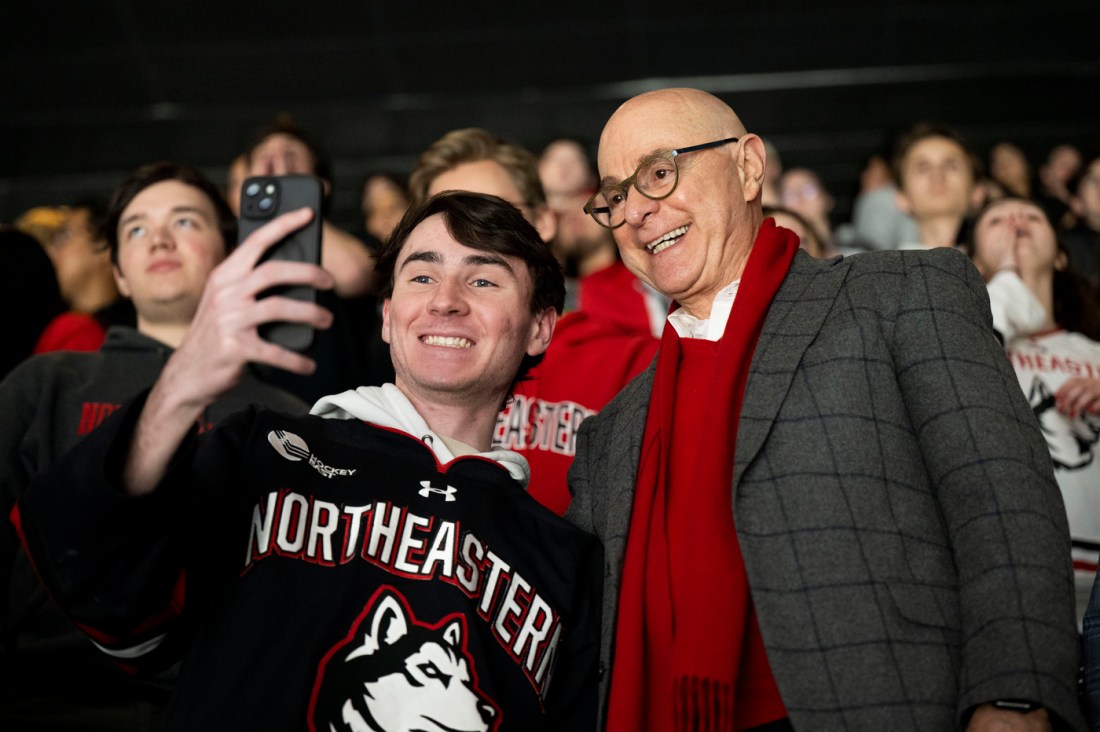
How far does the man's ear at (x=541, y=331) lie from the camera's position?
7.82 feet

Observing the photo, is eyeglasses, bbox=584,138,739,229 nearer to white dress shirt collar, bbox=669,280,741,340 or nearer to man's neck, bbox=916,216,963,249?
white dress shirt collar, bbox=669,280,741,340

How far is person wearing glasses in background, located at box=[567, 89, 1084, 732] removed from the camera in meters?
1.66

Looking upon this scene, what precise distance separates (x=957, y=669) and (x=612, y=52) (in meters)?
6.33

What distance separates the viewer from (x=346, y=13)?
7.49 meters

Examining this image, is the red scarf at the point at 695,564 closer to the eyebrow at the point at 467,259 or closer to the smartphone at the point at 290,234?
the eyebrow at the point at 467,259

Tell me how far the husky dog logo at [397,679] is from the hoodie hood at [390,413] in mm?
316

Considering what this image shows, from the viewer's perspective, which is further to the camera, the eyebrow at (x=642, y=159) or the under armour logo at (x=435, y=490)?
the eyebrow at (x=642, y=159)

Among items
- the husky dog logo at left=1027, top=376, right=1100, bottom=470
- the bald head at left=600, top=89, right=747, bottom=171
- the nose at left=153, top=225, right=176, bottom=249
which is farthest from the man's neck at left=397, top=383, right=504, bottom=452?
the husky dog logo at left=1027, top=376, right=1100, bottom=470

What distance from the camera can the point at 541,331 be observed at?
7.95 feet

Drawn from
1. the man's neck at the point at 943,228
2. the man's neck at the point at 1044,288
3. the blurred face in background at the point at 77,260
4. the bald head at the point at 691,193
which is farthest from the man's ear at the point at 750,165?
the blurred face in background at the point at 77,260

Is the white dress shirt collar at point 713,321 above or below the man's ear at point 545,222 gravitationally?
below

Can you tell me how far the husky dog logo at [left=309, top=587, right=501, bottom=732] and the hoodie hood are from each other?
0.32 m

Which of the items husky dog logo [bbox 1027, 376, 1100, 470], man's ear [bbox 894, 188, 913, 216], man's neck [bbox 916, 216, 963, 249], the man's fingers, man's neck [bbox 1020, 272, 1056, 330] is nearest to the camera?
the man's fingers

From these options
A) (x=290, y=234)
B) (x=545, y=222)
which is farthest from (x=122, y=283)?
(x=290, y=234)
